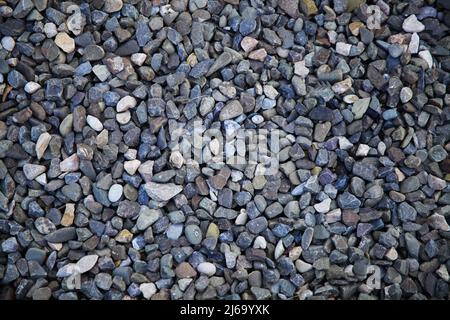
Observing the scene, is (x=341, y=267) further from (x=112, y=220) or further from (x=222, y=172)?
(x=112, y=220)

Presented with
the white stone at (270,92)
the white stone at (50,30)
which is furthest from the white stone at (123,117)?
the white stone at (270,92)

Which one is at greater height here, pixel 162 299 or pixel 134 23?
pixel 134 23

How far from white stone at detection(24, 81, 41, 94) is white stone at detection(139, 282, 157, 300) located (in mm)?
719

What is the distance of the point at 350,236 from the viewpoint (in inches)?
65.7

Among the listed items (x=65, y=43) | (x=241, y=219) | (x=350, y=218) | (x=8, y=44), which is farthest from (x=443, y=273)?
(x=8, y=44)

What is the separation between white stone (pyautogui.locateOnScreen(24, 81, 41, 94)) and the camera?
1.72 m

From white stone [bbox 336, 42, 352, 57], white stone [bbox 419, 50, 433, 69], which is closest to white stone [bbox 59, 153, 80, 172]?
white stone [bbox 336, 42, 352, 57]

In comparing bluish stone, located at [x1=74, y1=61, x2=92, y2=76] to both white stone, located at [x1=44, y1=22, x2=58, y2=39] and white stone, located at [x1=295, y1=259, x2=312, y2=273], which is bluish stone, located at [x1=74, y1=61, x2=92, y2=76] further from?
white stone, located at [x1=295, y1=259, x2=312, y2=273]

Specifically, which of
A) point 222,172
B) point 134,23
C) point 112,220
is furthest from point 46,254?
point 134,23

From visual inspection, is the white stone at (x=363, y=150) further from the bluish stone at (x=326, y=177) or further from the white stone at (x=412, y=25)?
the white stone at (x=412, y=25)

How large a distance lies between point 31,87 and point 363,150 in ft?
3.58

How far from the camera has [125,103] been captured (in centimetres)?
171
